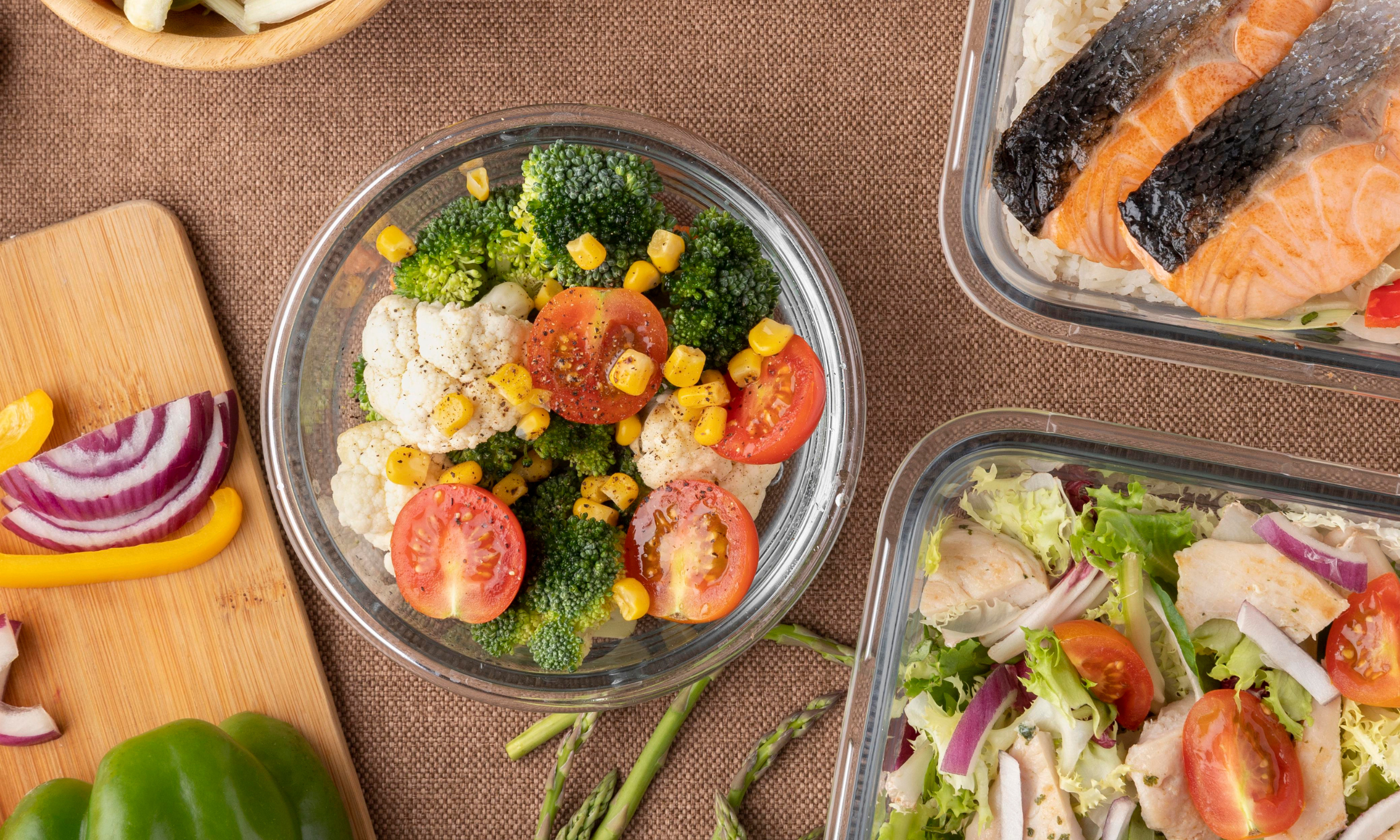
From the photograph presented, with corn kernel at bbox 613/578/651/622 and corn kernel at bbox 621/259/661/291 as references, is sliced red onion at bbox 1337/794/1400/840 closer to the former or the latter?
corn kernel at bbox 613/578/651/622

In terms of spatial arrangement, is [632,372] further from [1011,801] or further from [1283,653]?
[1283,653]

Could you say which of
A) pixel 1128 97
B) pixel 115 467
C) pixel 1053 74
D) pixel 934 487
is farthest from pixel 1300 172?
pixel 115 467

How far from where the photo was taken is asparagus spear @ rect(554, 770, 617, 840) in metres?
2.12

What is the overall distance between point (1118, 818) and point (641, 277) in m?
1.38

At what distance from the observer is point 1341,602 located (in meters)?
1.64

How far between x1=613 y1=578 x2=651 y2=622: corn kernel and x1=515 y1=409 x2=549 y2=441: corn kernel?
350 mm

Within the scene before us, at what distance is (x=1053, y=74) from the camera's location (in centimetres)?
176

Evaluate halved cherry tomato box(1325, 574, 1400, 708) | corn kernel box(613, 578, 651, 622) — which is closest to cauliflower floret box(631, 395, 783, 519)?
corn kernel box(613, 578, 651, 622)

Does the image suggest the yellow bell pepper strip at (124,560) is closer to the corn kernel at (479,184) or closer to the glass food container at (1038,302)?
the corn kernel at (479,184)

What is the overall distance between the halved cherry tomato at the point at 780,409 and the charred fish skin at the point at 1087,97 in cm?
50

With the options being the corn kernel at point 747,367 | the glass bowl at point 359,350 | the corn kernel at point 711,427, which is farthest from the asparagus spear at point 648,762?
the corn kernel at point 747,367

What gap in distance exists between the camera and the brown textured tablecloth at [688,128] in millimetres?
2059

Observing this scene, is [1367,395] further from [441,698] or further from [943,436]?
[441,698]

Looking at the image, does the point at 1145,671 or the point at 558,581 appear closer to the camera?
the point at 1145,671
